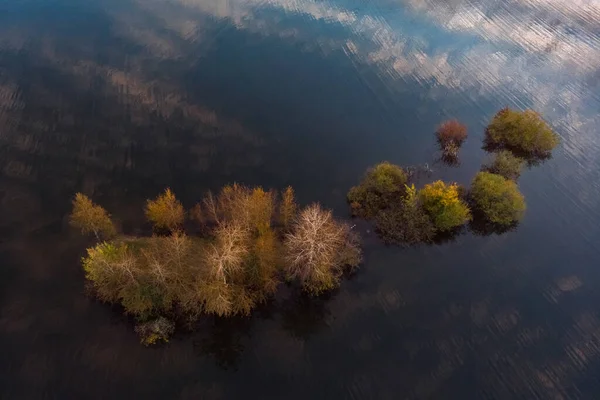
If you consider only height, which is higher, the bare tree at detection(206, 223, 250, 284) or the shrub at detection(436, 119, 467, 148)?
the shrub at detection(436, 119, 467, 148)

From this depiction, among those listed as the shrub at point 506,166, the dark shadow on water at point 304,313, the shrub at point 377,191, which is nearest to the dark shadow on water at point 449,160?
the shrub at point 506,166

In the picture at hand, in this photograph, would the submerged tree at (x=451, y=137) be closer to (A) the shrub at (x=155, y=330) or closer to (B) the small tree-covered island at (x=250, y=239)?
(B) the small tree-covered island at (x=250, y=239)

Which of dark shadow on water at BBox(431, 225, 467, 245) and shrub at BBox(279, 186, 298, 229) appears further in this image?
dark shadow on water at BBox(431, 225, 467, 245)

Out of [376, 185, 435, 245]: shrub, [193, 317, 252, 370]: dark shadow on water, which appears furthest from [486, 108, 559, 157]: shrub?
[193, 317, 252, 370]: dark shadow on water

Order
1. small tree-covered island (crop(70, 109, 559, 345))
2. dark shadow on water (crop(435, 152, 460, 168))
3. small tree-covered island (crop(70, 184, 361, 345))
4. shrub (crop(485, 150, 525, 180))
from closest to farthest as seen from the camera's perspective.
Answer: small tree-covered island (crop(70, 184, 361, 345)), small tree-covered island (crop(70, 109, 559, 345)), shrub (crop(485, 150, 525, 180)), dark shadow on water (crop(435, 152, 460, 168))

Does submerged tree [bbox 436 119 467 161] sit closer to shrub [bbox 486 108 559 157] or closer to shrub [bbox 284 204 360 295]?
shrub [bbox 486 108 559 157]

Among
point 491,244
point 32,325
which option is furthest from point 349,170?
point 32,325
